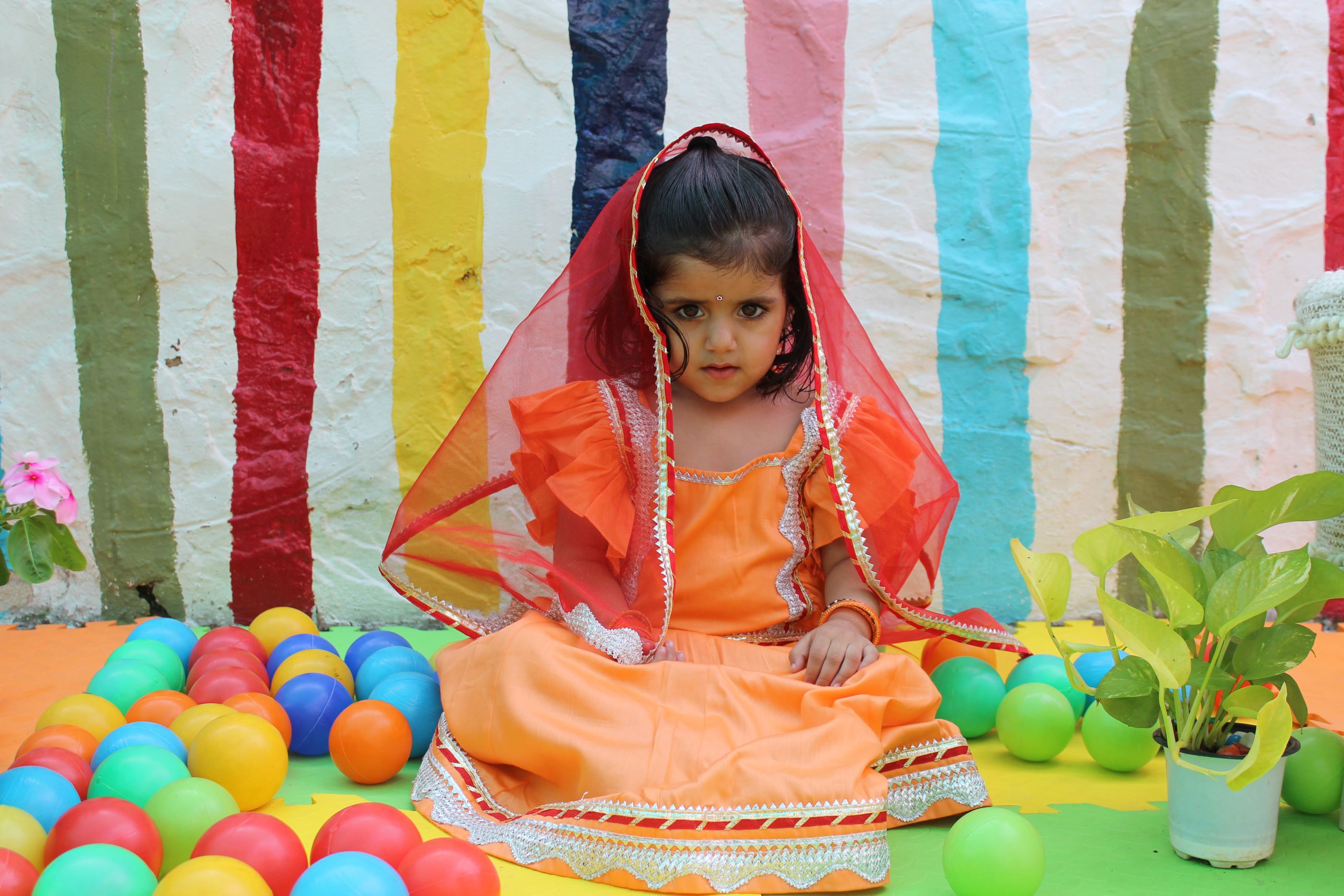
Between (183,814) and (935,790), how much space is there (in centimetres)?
121

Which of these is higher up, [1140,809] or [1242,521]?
[1242,521]

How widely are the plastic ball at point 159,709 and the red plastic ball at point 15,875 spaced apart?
678mm

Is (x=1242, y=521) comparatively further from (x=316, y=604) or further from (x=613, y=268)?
(x=316, y=604)

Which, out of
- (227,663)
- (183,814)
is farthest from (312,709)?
(183,814)

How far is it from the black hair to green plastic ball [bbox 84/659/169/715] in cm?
130

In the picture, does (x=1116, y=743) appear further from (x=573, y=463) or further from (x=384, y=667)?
(x=384, y=667)

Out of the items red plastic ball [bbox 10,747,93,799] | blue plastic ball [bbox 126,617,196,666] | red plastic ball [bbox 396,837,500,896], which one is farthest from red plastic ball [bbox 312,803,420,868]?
blue plastic ball [bbox 126,617,196,666]

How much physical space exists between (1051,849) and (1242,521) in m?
0.60

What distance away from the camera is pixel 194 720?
2.00m

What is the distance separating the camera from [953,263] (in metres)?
3.02

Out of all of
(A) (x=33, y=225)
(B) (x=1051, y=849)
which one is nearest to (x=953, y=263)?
(B) (x=1051, y=849)

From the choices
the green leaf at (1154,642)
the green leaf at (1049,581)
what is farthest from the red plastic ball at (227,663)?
the green leaf at (1154,642)

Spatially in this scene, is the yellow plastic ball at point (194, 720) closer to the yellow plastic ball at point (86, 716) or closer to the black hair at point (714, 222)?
the yellow plastic ball at point (86, 716)

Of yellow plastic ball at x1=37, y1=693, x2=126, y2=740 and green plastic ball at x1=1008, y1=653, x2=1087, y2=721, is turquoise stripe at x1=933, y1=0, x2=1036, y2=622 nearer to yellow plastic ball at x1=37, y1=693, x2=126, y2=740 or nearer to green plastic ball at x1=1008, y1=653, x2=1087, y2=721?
green plastic ball at x1=1008, y1=653, x2=1087, y2=721
